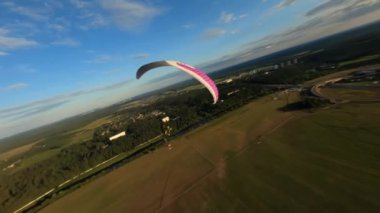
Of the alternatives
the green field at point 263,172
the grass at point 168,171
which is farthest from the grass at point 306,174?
the grass at point 168,171

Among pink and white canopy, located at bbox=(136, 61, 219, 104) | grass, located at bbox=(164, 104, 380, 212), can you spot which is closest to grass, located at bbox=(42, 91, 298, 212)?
grass, located at bbox=(164, 104, 380, 212)

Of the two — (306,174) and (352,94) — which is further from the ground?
(306,174)

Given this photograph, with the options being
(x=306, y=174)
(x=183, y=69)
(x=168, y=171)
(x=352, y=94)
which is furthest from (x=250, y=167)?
(x=352, y=94)

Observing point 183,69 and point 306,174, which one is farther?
point 306,174

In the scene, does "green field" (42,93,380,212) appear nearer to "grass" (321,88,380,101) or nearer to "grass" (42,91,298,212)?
"grass" (42,91,298,212)

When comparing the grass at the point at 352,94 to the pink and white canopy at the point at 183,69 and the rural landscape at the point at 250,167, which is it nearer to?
the rural landscape at the point at 250,167

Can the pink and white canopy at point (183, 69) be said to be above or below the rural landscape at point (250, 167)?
above

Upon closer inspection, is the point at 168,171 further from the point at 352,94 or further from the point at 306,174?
the point at 352,94

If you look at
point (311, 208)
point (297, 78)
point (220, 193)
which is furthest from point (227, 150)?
point (297, 78)
